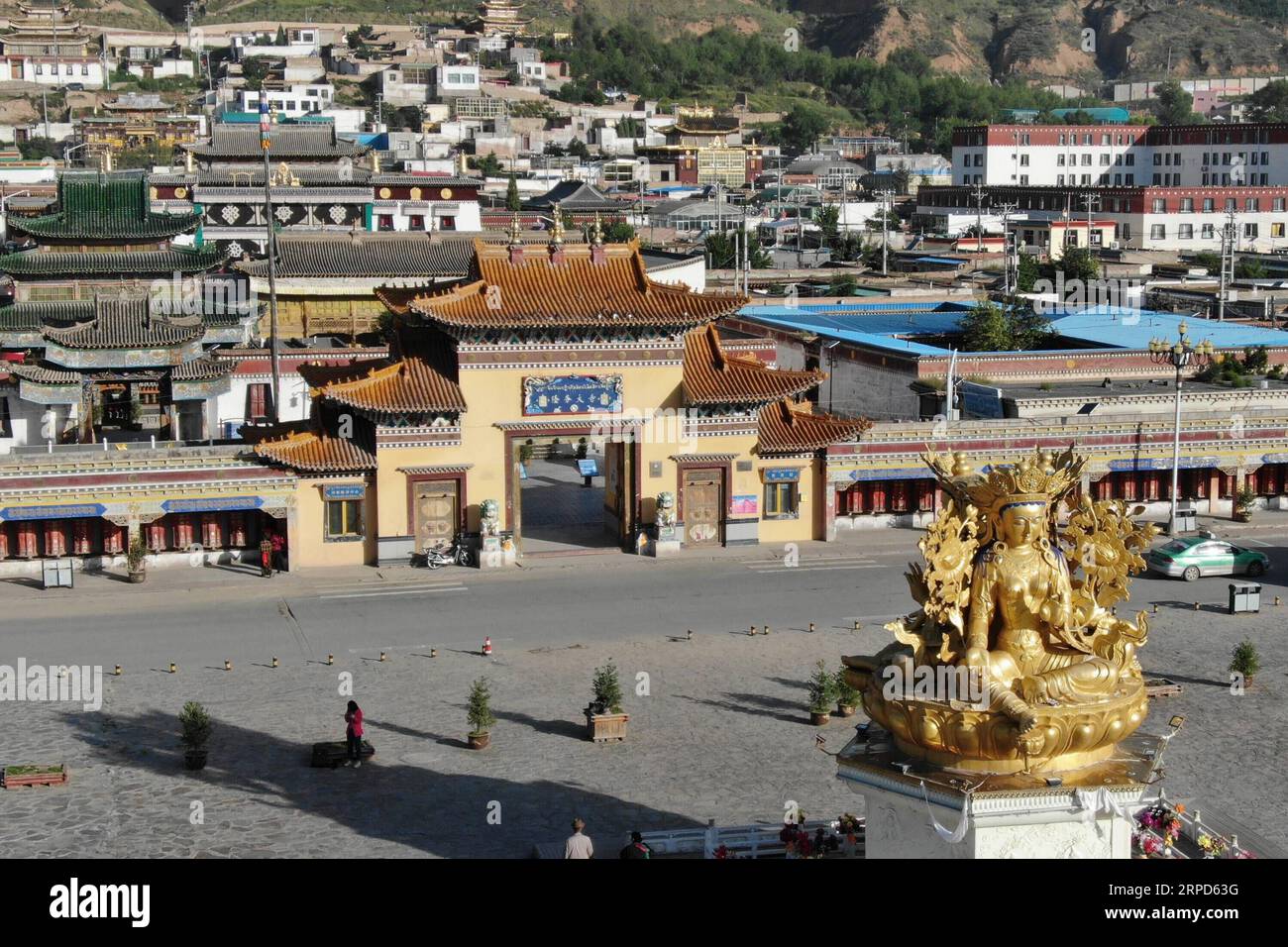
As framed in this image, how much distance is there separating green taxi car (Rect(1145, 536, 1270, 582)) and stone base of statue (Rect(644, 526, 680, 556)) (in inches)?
445

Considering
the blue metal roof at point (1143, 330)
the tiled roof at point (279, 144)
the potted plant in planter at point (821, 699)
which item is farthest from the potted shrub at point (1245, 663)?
the tiled roof at point (279, 144)

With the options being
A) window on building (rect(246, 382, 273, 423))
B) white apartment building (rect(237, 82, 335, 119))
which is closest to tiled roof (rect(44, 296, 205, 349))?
window on building (rect(246, 382, 273, 423))

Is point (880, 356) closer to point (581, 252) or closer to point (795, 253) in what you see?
point (581, 252)

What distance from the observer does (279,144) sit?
95062mm

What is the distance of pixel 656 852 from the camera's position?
25.3 m

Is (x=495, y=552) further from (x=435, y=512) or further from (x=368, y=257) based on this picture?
(x=368, y=257)

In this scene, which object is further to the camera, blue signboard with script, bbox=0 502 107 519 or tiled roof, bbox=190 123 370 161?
tiled roof, bbox=190 123 370 161

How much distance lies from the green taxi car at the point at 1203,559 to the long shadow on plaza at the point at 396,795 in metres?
18.6

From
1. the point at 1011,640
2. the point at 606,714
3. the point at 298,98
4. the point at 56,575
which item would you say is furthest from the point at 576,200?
the point at 1011,640

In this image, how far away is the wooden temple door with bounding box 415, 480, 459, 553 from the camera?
45719 mm

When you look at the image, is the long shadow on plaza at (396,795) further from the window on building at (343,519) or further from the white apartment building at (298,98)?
the white apartment building at (298,98)

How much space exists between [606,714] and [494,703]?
10.2 feet

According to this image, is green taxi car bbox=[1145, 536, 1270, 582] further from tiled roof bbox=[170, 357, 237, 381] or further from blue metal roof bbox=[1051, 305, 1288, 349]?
tiled roof bbox=[170, 357, 237, 381]

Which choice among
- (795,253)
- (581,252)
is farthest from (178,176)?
(581,252)
